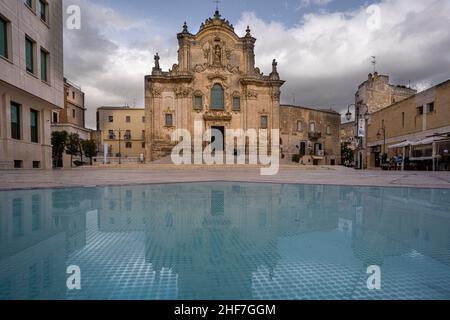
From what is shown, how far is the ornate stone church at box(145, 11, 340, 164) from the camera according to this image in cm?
3145

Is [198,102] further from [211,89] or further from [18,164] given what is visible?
[18,164]

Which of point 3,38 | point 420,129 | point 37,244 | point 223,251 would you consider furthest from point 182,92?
point 223,251

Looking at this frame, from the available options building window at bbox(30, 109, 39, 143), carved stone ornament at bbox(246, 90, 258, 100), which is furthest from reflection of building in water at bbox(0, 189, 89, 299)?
carved stone ornament at bbox(246, 90, 258, 100)

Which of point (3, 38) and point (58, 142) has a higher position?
point (3, 38)

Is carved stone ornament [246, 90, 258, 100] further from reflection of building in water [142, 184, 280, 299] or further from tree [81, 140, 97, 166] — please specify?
reflection of building in water [142, 184, 280, 299]

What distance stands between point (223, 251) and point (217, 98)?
1217 inches

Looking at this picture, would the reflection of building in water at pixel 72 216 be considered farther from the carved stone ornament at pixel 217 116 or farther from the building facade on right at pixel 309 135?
the building facade on right at pixel 309 135

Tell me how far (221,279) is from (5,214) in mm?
3844

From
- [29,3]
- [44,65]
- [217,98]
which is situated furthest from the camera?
[217,98]

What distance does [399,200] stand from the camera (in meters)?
5.95

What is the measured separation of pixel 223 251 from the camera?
2.66 metres

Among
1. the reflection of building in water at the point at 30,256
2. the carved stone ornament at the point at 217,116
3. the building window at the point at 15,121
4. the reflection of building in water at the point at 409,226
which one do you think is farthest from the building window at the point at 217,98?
the reflection of building in water at the point at 30,256

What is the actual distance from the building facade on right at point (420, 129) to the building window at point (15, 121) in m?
24.7

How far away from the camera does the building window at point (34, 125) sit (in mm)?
16797
